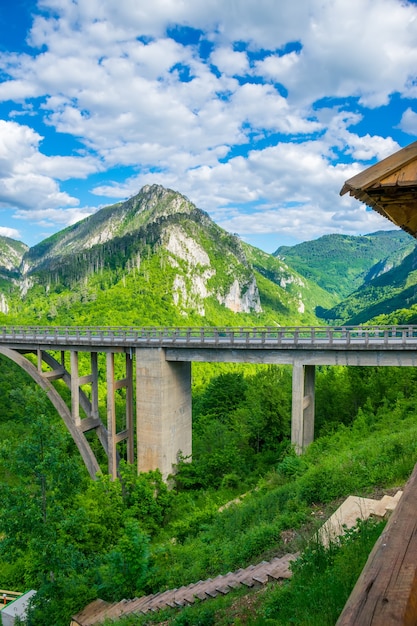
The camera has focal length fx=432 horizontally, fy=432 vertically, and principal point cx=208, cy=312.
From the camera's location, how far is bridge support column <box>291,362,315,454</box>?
72.3 ft

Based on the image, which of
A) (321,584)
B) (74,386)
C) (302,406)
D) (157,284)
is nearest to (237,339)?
(302,406)

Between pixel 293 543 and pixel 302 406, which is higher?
pixel 293 543

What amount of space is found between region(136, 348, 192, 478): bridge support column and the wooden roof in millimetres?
20672

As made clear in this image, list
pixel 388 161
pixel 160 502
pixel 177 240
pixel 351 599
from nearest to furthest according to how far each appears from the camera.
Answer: pixel 351 599
pixel 388 161
pixel 160 502
pixel 177 240

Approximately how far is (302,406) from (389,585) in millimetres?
21085

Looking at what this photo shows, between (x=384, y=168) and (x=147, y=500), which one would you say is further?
(x=147, y=500)

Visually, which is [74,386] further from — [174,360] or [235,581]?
[235,581]

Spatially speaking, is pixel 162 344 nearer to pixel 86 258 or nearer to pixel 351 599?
pixel 351 599

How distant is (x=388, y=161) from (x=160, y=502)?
68.5ft

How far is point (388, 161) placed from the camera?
386 cm

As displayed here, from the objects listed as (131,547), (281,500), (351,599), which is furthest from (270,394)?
(351,599)

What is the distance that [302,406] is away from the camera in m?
22.3

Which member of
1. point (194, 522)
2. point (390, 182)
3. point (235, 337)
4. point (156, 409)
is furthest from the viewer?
point (156, 409)

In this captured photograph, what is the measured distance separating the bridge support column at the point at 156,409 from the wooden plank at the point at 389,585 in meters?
22.1
